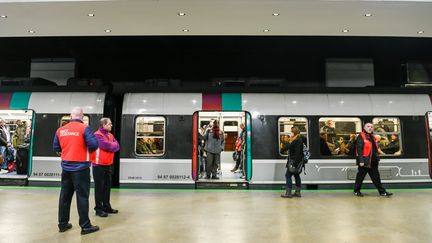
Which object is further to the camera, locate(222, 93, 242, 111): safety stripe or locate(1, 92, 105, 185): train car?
locate(222, 93, 242, 111): safety stripe

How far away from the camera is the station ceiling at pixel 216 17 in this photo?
229 inches

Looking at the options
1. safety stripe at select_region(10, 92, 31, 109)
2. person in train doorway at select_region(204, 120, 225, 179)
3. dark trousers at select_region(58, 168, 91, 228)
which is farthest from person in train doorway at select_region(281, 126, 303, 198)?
safety stripe at select_region(10, 92, 31, 109)

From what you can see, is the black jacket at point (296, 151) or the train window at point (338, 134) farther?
the train window at point (338, 134)

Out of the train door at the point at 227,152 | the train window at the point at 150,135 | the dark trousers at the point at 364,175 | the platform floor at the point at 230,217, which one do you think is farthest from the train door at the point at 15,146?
the dark trousers at the point at 364,175

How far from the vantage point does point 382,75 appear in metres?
11.8

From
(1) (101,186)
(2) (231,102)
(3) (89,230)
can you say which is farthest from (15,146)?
(3) (89,230)

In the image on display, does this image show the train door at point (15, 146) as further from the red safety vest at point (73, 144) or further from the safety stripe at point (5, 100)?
the red safety vest at point (73, 144)

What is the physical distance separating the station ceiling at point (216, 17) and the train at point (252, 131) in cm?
152

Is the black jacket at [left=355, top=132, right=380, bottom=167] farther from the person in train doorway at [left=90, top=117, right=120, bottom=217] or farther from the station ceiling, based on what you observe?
the person in train doorway at [left=90, top=117, right=120, bottom=217]

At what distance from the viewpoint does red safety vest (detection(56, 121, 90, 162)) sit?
13.2 ft

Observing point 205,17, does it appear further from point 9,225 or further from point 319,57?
point 319,57

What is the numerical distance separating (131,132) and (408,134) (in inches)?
262

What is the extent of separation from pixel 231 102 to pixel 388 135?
12.8 feet

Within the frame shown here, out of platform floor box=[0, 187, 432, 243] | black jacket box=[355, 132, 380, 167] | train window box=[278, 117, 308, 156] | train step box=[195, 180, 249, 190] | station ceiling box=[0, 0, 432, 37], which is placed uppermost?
station ceiling box=[0, 0, 432, 37]
